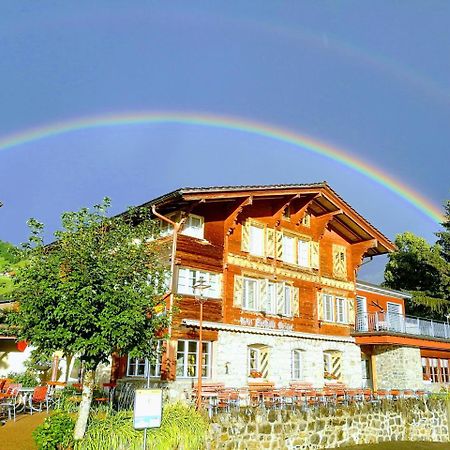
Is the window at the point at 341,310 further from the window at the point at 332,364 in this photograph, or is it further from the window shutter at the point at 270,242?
the window shutter at the point at 270,242

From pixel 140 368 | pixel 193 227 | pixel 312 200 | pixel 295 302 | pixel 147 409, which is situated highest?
pixel 312 200

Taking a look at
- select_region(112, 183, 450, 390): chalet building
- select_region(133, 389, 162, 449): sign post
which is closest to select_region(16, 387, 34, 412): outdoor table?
select_region(112, 183, 450, 390): chalet building

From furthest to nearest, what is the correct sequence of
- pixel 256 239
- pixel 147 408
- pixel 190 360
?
pixel 256 239 < pixel 190 360 < pixel 147 408

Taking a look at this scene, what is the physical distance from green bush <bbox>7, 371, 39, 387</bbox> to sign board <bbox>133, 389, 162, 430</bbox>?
1184 cm

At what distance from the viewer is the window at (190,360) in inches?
723

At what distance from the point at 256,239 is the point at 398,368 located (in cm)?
1072

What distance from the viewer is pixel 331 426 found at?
17.2 meters

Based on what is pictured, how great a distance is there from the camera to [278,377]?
69.5 feet

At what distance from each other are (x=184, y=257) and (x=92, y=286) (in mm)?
7871

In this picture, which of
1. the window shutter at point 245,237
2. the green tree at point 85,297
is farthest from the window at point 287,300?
the green tree at point 85,297

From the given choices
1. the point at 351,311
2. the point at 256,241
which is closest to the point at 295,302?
the point at 256,241

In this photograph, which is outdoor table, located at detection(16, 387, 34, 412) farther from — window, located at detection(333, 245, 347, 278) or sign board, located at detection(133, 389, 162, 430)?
window, located at detection(333, 245, 347, 278)

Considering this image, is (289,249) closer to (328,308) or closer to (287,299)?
(287,299)

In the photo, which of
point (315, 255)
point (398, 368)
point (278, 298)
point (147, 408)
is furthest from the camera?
point (398, 368)
